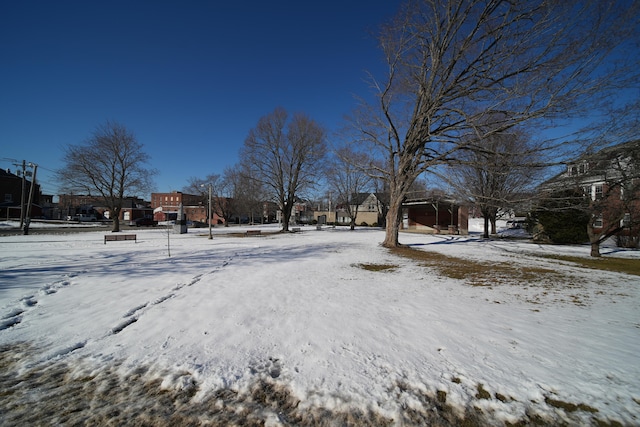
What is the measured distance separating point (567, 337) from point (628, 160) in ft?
35.3

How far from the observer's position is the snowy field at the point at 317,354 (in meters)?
2.42

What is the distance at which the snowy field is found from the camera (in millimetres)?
2418

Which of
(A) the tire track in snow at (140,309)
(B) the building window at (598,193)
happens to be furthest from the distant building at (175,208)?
(B) the building window at (598,193)

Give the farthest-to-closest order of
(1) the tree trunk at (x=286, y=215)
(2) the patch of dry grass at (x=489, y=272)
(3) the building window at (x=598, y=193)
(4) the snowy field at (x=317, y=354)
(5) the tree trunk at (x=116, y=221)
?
1. (1) the tree trunk at (x=286, y=215)
2. (5) the tree trunk at (x=116, y=221)
3. (3) the building window at (x=598, y=193)
4. (2) the patch of dry grass at (x=489, y=272)
5. (4) the snowy field at (x=317, y=354)

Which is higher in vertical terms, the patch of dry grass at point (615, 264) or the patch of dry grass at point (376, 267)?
the patch of dry grass at point (615, 264)

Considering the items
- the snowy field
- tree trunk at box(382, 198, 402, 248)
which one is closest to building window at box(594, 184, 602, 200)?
the snowy field

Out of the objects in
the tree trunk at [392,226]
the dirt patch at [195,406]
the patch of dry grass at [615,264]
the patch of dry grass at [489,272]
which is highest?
the tree trunk at [392,226]

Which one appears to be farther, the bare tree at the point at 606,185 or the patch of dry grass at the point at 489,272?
the bare tree at the point at 606,185

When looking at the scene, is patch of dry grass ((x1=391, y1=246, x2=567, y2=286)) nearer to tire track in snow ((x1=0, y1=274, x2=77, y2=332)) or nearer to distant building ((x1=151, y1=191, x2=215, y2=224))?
tire track in snow ((x1=0, y1=274, x2=77, y2=332))

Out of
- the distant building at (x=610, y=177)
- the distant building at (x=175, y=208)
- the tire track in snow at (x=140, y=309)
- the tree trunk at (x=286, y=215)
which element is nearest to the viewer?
the tire track in snow at (x=140, y=309)

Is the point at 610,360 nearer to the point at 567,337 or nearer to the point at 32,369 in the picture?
the point at 567,337

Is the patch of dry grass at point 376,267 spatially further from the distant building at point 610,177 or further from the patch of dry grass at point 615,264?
the distant building at point 610,177

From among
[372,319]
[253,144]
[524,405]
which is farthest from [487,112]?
[253,144]

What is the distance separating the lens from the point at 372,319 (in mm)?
4578
